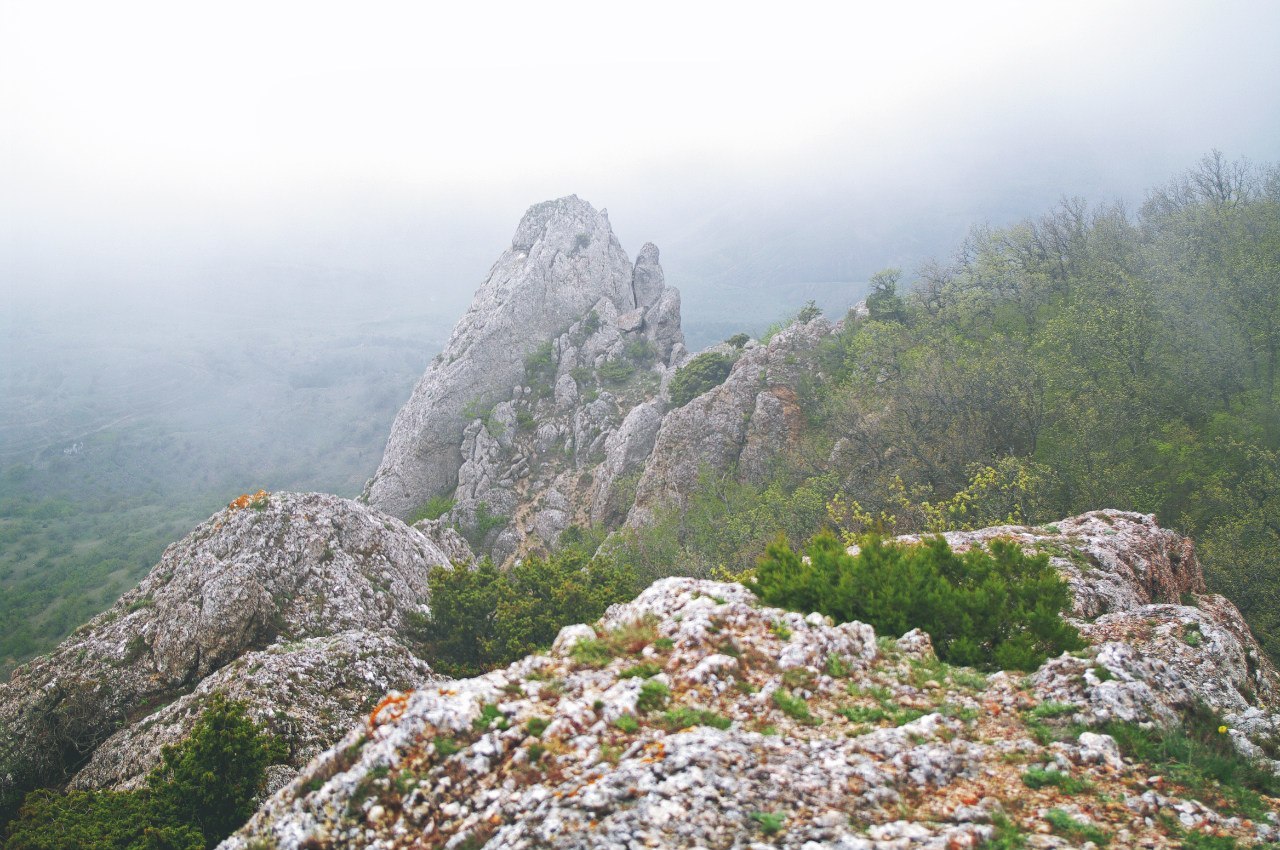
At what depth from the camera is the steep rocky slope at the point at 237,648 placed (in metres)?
19.0

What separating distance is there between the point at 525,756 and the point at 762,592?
704 centimetres

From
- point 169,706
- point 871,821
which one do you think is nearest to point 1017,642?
point 871,821

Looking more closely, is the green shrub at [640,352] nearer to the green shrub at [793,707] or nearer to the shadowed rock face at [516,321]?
the shadowed rock face at [516,321]

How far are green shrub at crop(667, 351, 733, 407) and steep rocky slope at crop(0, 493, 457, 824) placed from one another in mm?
49501

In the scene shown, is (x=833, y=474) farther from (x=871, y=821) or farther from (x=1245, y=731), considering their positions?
(x=871, y=821)

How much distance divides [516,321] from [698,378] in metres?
35.1

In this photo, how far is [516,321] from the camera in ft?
324

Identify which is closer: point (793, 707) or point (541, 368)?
point (793, 707)

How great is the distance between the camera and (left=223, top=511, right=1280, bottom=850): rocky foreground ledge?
7.11 meters

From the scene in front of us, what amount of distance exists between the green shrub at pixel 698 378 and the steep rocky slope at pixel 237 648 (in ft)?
162

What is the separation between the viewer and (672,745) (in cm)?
826

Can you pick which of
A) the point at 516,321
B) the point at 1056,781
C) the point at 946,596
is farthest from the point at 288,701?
the point at 516,321

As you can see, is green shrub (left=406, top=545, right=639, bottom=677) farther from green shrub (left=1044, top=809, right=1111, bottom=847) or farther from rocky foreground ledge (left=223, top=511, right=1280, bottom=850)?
green shrub (left=1044, top=809, right=1111, bottom=847)

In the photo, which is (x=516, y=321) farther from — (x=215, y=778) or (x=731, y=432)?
(x=215, y=778)
